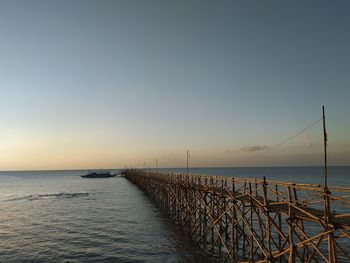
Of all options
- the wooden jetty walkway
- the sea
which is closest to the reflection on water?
the sea

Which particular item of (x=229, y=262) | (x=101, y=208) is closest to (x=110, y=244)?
(x=229, y=262)

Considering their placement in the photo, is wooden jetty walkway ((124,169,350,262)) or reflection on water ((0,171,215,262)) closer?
wooden jetty walkway ((124,169,350,262))

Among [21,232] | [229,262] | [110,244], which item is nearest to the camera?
[229,262]

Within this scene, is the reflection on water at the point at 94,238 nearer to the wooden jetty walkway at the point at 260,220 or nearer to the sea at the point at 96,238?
the sea at the point at 96,238

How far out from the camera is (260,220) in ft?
63.5

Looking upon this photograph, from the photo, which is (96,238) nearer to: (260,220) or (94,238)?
(94,238)

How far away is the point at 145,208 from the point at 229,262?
80.4 ft

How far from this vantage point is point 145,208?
4316cm

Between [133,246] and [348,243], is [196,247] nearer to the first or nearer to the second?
[133,246]

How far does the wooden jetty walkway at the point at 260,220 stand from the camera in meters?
12.2

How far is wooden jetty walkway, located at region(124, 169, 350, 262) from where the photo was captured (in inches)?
480

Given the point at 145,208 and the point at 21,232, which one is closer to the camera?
the point at 21,232

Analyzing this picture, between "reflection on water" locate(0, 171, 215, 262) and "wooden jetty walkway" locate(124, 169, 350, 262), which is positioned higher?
"wooden jetty walkway" locate(124, 169, 350, 262)

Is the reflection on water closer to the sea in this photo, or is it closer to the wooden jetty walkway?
the sea
